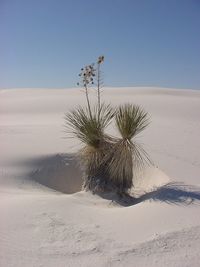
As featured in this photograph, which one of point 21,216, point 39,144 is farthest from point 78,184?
point 21,216

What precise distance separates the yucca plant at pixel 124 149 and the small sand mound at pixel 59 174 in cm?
142

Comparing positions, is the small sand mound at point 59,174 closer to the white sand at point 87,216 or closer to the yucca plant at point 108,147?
the white sand at point 87,216

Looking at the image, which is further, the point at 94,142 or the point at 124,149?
the point at 94,142

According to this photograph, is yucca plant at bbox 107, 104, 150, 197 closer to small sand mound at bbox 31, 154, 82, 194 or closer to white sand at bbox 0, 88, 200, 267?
white sand at bbox 0, 88, 200, 267

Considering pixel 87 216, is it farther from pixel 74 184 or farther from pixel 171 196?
pixel 74 184

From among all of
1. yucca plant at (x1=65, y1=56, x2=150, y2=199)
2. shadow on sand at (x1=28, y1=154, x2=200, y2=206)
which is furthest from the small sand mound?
yucca plant at (x1=65, y1=56, x2=150, y2=199)

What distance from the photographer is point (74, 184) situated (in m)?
8.08

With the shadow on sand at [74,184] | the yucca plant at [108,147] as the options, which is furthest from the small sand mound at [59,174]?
the yucca plant at [108,147]

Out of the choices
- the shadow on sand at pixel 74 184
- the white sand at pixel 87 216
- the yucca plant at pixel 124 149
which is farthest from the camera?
the yucca plant at pixel 124 149

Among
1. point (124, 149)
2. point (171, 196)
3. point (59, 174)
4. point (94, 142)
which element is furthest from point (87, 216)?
point (59, 174)

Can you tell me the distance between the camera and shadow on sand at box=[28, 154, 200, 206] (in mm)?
5797

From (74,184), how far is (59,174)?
0.36 metres

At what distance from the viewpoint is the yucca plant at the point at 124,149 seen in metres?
6.47

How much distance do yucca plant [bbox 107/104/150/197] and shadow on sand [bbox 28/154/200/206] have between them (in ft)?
0.81
